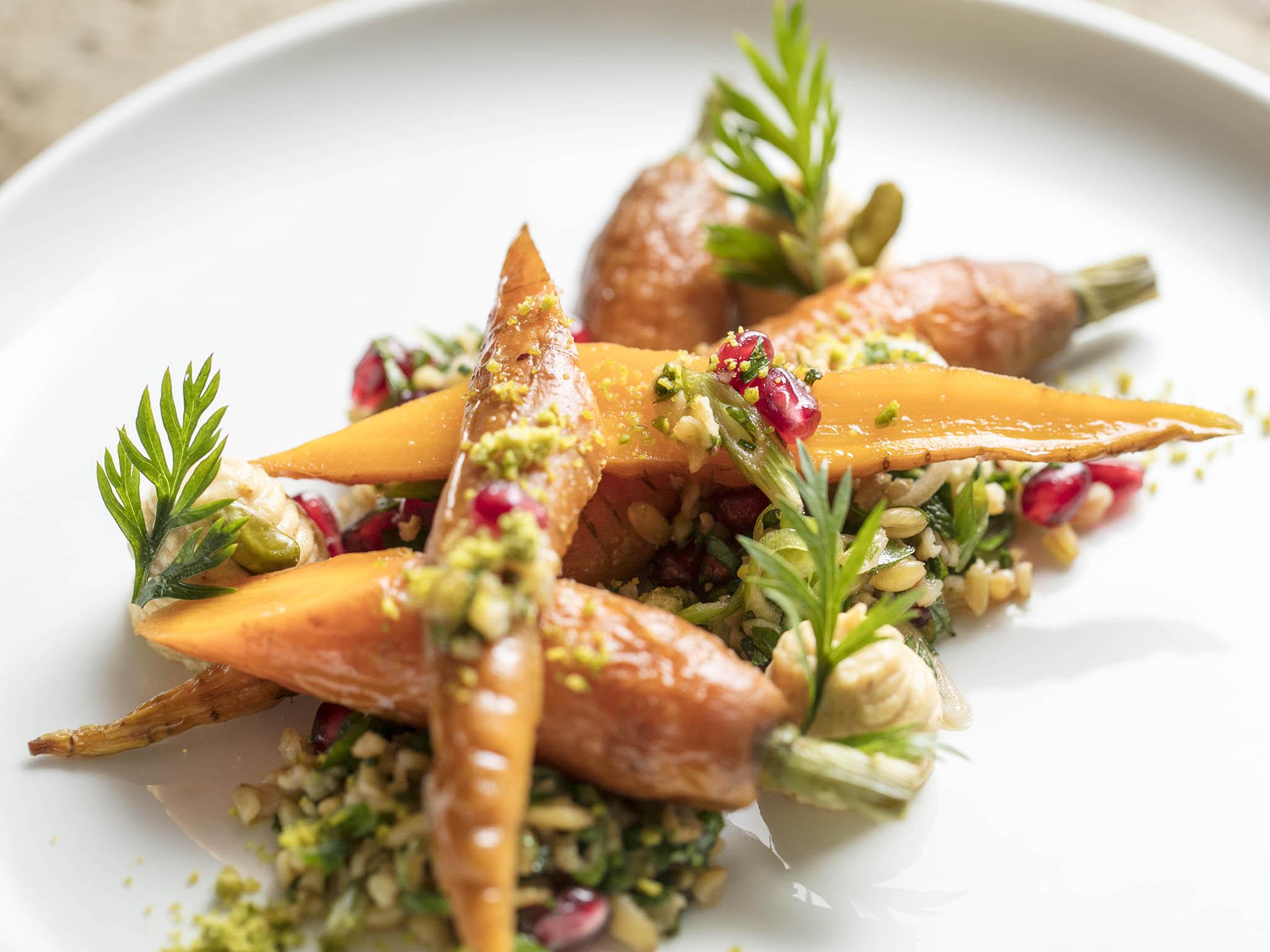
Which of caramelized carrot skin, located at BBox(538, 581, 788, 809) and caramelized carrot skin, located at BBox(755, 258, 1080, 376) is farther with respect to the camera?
caramelized carrot skin, located at BBox(755, 258, 1080, 376)

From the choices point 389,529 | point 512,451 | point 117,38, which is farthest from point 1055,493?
point 117,38

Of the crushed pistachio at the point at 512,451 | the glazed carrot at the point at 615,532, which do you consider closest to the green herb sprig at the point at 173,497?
the crushed pistachio at the point at 512,451

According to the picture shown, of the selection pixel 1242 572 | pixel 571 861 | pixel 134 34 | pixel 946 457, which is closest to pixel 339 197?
pixel 134 34

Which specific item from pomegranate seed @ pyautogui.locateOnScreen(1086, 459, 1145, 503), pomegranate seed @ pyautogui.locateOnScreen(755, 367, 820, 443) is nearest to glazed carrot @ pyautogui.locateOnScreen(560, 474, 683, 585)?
A: pomegranate seed @ pyautogui.locateOnScreen(755, 367, 820, 443)

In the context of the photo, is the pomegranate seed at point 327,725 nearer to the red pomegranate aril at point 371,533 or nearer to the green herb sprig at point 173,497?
the green herb sprig at point 173,497

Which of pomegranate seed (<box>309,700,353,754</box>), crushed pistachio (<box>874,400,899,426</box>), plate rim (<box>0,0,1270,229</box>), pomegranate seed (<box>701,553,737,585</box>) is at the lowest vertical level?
pomegranate seed (<box>309,700,353,754</box>)

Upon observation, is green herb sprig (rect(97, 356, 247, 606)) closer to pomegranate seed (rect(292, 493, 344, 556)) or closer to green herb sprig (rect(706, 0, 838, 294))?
pomegranate seed (rect(292, 493, 344, 556))

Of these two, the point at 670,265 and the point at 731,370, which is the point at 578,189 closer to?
the point at 670,265

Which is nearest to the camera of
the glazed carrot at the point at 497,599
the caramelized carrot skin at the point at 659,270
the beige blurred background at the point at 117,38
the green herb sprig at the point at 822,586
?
→ the glazed carrot at the point at 497,599
